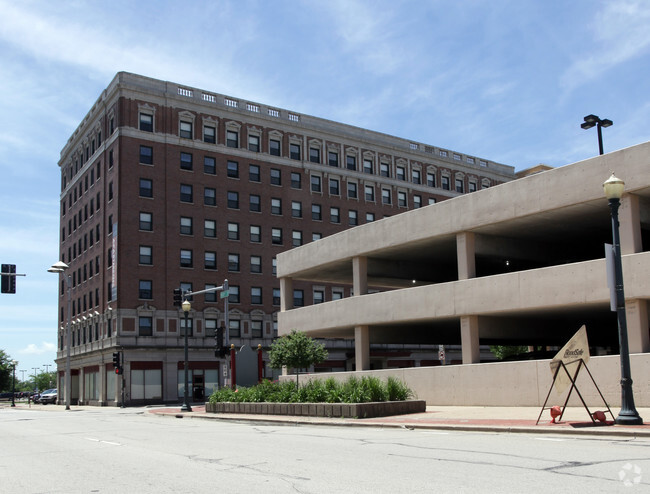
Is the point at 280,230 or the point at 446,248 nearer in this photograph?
the point at 446,248

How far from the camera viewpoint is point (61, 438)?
20.3m

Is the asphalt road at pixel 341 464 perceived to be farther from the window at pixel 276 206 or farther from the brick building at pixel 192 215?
the window at pixel 276 206

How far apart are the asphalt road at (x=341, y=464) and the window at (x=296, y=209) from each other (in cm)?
5384

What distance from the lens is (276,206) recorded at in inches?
2734

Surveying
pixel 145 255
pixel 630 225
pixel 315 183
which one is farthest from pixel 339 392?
pixel 315 183

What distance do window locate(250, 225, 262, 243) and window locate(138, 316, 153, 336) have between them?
12849mm

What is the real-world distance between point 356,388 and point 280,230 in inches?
1856

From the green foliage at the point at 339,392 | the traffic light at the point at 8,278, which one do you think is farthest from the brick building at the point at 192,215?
the green foliage at the point at 339,392

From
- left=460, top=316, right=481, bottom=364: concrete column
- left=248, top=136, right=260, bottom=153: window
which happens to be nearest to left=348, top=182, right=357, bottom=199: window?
left=248, top=136, right=260, bottom=153: window

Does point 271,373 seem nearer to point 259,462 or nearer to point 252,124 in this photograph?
point 252,124

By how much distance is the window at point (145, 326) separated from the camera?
6009cm

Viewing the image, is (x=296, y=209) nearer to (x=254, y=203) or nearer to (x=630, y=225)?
(x=254, y=203)

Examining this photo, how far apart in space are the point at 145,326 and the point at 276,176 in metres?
19.8

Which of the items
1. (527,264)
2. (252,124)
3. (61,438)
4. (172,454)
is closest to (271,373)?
(252,124)
